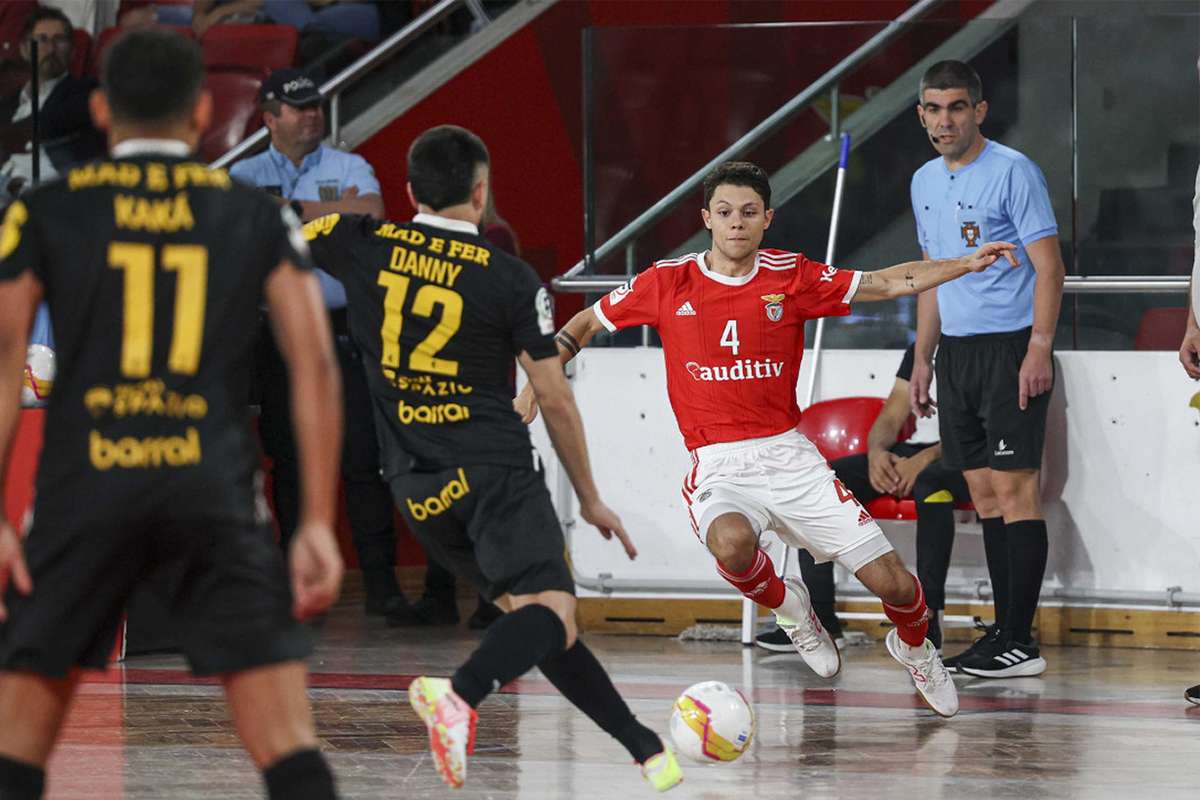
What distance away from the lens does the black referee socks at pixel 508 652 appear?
14.4 feet

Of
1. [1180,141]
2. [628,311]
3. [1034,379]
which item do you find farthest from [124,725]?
[1180,141]

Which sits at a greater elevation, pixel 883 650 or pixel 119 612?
pixel 119 612

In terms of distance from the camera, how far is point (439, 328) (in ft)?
14.9

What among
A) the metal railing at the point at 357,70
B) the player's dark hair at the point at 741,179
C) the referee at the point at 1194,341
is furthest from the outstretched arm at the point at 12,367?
the metal railing at the point at 357,70

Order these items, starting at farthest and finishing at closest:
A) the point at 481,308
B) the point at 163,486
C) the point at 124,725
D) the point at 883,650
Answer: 1. the point at 883,650
2. the point at 124,725
3. the point at 481,308
4. the point at 163,486

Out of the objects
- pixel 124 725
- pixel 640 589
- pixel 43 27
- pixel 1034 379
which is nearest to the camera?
pixel 124 725

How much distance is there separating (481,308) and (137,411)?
1563mm

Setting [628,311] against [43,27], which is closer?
[628,311]

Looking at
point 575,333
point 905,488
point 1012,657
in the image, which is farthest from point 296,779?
point 905,488

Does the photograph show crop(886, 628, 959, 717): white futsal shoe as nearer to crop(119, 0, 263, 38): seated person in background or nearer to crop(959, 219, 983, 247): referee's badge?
crop(959, 219, 983, 247): referee's badge

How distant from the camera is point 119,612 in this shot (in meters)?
3.10

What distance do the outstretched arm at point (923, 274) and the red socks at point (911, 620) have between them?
36.9 inches

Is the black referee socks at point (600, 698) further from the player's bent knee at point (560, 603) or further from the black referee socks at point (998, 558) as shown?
the black referee socks at point (998, 558)

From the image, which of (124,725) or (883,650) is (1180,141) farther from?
(124,725)
